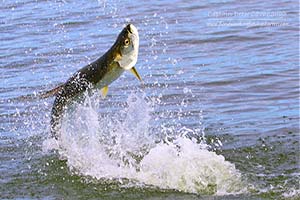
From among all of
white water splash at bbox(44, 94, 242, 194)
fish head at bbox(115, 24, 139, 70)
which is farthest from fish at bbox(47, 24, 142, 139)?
white water splash at bbox(44, 94, 242, 194)

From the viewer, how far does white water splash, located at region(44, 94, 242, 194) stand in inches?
309

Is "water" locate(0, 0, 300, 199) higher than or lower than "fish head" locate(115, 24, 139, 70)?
lower

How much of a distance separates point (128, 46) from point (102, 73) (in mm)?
475

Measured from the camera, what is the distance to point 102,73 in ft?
25.7

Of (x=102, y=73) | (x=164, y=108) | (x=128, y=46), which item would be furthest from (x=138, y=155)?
(x=164, y=108)

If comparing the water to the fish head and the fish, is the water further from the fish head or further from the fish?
the fish head

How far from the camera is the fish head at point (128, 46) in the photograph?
291 inches

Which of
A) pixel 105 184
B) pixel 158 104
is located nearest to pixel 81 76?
pixel 105 184

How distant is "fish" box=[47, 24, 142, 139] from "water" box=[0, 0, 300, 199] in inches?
5.8

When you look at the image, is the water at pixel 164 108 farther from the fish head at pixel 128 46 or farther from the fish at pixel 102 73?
the fish head at pixel 128 46

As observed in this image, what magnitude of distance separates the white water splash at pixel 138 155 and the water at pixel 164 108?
1 cm

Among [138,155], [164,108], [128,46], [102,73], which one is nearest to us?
[128,46]

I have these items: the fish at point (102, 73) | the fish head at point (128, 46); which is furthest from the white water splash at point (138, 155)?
the fish head at point (128, 46)

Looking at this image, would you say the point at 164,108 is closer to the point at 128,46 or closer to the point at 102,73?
the point at 102,73
